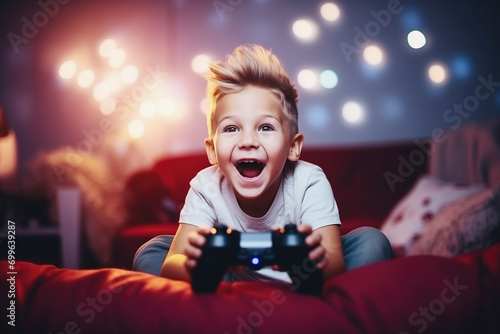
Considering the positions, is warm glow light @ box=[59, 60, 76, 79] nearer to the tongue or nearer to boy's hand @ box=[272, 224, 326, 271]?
the tongue

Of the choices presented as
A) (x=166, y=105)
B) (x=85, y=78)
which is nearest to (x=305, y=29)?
(x=166, y=105)

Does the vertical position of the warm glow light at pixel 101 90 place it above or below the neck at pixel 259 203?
above

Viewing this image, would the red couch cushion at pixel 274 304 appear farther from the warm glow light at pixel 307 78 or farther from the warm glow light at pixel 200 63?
the warm glow light at pixel 200 63

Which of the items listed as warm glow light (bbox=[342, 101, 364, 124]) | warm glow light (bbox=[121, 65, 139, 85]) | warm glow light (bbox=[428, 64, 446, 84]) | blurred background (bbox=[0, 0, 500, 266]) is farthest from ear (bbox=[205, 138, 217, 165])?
warm glow light (bbox=[121, 65, 139, 85])

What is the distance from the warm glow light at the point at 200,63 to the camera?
273 centimetres

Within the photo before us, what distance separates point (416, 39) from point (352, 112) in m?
0.48

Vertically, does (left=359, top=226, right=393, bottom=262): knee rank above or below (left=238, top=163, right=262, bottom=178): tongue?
below

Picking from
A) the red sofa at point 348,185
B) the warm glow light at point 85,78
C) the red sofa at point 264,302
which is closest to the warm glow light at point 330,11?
the red sofa at point 348,185

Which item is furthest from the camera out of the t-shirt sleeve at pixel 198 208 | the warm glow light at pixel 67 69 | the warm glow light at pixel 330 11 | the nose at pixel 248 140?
the warm glow light at pixel 67 69

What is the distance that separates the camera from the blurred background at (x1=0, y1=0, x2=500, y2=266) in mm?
2297

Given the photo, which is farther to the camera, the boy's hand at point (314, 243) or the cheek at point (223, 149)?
the cheek at point (223, 149)

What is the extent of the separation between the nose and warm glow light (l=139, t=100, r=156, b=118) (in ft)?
6.72

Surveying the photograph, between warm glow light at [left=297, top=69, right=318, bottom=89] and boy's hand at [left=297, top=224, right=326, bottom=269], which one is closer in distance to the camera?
boy's hand at [left=297, top=224, right=326, bottom=269]

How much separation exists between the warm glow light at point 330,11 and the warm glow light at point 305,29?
0.08 m
